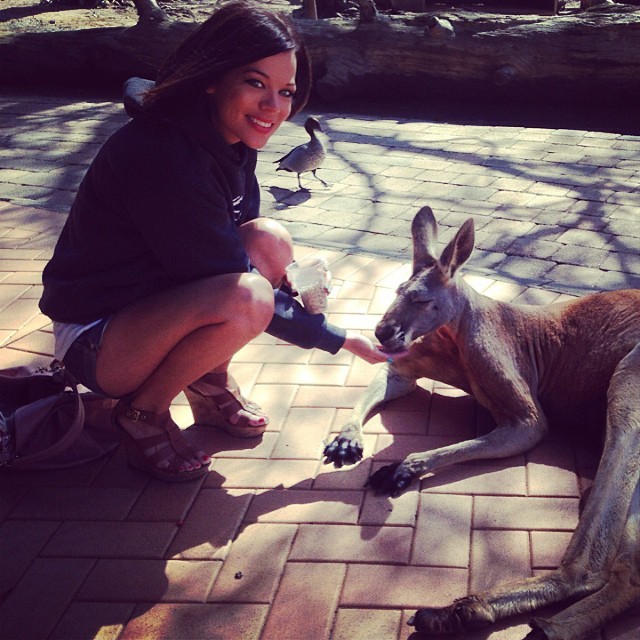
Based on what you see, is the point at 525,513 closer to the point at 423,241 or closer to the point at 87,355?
the point at 423,241

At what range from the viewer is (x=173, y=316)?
2.60m

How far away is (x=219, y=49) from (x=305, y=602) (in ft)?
5.03

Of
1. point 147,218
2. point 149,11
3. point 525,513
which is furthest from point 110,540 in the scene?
point 149,11

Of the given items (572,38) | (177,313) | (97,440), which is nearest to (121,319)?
(177,313)

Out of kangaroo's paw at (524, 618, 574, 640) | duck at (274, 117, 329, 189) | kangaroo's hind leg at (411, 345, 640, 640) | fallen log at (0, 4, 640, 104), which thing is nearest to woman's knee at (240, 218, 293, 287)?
kangaroo's hind leg at (411, 345, 640, 640)

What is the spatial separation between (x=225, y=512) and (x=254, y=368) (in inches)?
36.0

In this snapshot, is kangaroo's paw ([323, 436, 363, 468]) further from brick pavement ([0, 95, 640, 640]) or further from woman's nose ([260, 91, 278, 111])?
woman's nose ([260, 91, 278, 111])

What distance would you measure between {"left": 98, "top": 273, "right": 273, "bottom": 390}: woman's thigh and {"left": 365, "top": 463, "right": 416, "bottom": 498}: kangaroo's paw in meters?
0.60

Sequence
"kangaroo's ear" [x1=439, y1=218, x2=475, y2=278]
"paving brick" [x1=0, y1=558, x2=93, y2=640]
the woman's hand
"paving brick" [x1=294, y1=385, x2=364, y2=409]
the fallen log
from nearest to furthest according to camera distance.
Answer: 1. "paving brick" [x1=0, y1=558, x2=93, y2=640]
2. the woman's hand
3. "kangaroo's ear" [x1=439, y1=218, x2=475, y2=278]
4. "paving brick" [x1=294, y1=385, x2=364, y2=409]
5. the fallen log

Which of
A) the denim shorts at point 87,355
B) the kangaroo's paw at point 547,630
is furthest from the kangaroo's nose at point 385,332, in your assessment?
the kangaroo's paw at point 547,630

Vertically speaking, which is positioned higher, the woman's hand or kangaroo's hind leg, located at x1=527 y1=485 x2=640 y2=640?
the woman's hand

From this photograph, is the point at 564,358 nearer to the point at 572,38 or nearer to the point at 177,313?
the point at 177,313

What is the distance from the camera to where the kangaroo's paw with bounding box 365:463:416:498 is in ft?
8.83

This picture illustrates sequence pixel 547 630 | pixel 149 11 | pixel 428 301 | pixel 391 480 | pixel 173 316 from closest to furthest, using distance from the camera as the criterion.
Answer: pixel 547 630
pixel 173 316
pixel 391 480
pixel 428 301
pixel 149 11
